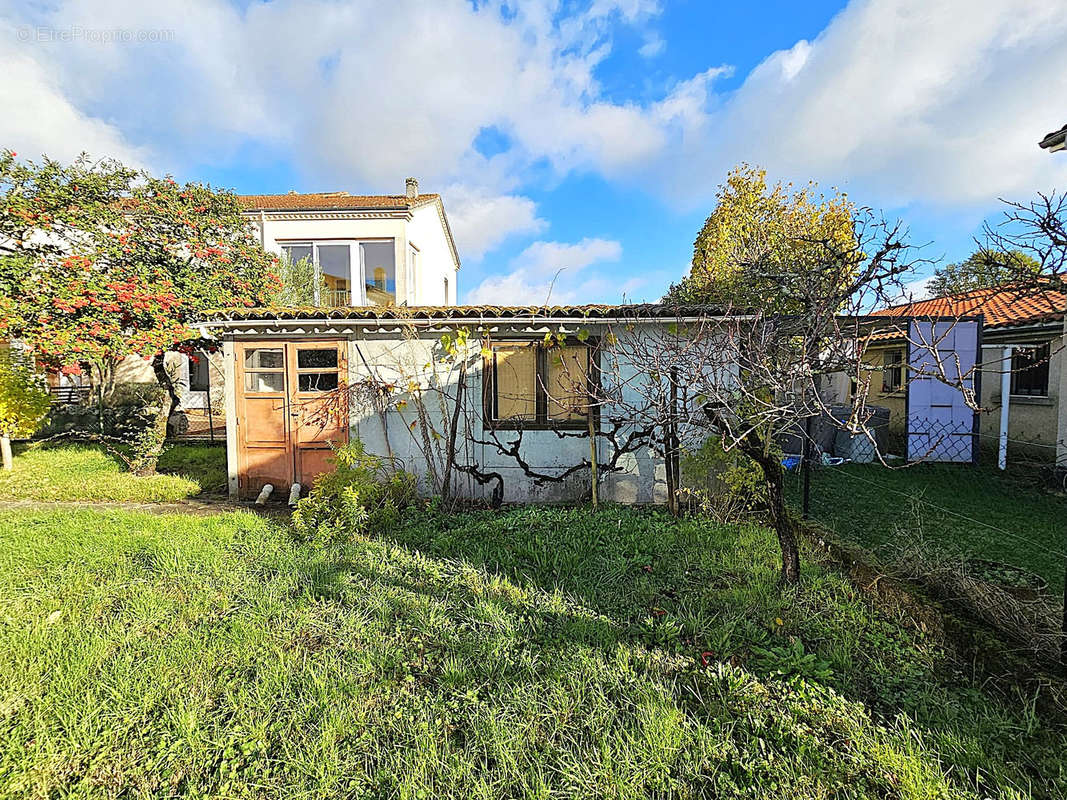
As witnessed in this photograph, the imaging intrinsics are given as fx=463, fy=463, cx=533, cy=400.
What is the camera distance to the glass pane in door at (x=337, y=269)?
611 inches

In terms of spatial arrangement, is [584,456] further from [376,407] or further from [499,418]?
[376,407]

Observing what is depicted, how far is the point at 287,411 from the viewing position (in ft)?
26.2

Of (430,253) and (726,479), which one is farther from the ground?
(430,253)

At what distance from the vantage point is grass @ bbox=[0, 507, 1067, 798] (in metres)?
2.51

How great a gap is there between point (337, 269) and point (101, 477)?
9.14 meters

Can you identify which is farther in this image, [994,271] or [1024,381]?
[1024,381]

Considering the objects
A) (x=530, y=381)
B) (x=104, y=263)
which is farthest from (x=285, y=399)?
(x=104, y=263)

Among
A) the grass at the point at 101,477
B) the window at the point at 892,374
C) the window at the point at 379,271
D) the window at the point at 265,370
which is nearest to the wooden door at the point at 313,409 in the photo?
the window at the point at 265,370

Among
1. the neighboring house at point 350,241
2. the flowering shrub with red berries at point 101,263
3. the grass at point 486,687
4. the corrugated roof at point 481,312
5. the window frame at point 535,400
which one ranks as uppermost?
the neighboring house at point 350,241

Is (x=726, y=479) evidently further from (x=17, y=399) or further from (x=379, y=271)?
(x=17, y=399)

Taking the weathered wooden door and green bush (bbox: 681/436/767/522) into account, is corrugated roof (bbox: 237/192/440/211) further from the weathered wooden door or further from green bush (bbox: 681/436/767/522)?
green bush (bbox: 681/436/767/522)

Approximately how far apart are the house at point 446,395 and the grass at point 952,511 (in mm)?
2713

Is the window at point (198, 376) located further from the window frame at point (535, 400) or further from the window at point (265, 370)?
the window frame at point (535, 400)

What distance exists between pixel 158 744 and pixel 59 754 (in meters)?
0.54
